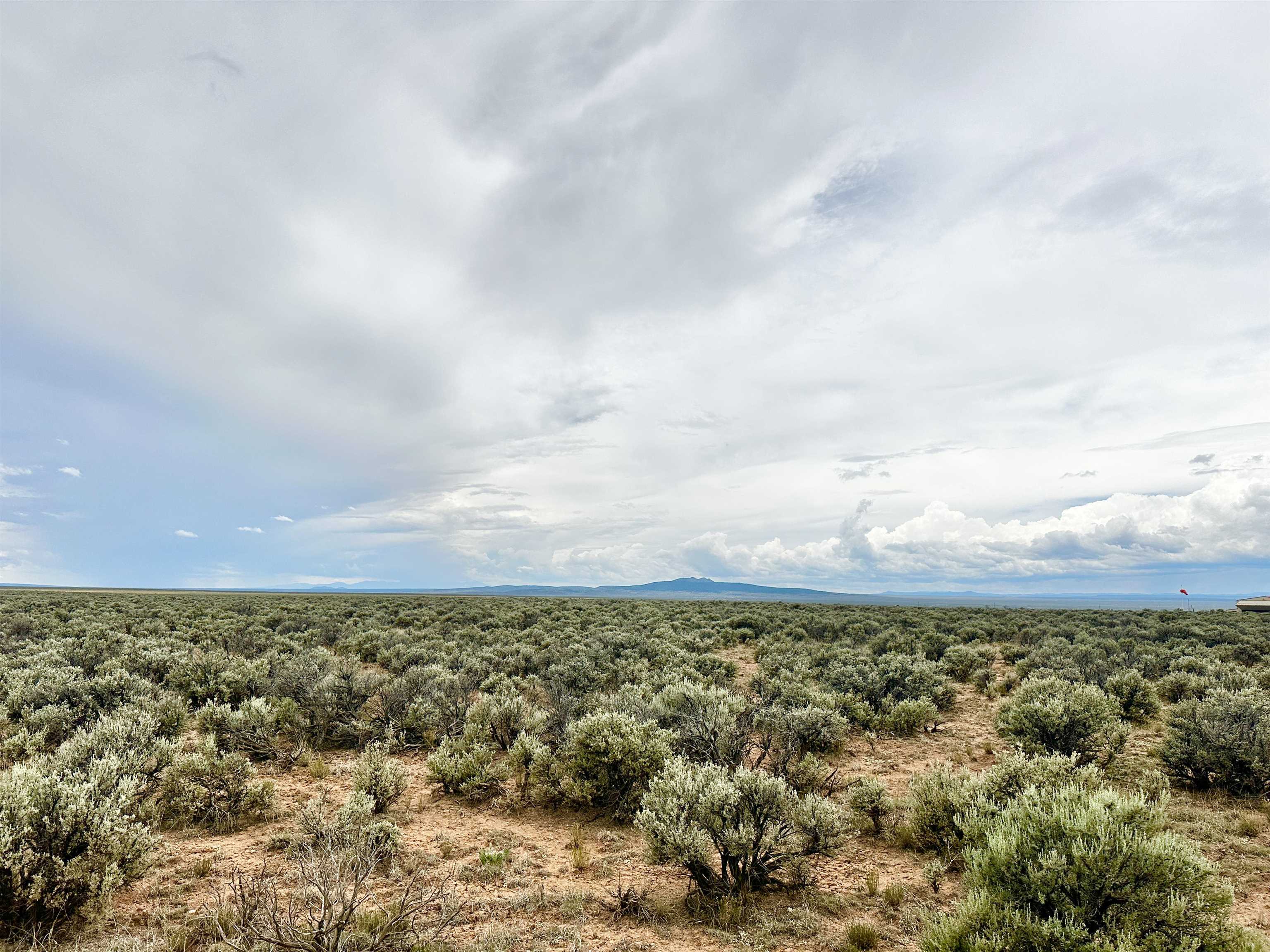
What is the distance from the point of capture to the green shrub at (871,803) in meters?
9.33

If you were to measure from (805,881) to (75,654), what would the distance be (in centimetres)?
2152

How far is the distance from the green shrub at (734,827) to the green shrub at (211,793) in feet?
22.3

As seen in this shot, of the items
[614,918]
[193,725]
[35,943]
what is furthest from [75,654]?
[614,918]

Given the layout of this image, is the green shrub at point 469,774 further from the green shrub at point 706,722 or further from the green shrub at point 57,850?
the green shrub at point 57,850

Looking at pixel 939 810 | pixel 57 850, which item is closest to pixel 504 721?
pixel 57 850

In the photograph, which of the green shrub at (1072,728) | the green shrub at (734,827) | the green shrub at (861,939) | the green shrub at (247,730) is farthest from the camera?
the green shrub at (247,730)

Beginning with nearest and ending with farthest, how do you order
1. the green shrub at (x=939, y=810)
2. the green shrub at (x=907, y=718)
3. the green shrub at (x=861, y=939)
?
the green shrub at (x=861, y=939) → the green shrub at (x=939, y=810) → the green shrub at (x=907, y=718)

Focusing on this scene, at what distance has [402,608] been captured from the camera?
4234 centimetres

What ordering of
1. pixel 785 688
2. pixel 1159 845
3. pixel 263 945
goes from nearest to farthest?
pixel 1159 845 < pixel 263 945 < pixel 785 688

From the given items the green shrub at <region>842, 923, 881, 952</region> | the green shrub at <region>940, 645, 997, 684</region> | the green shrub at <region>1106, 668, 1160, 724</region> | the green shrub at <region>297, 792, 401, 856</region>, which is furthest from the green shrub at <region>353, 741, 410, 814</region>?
the green shrub at <region>940, 645, 997, 684</region>

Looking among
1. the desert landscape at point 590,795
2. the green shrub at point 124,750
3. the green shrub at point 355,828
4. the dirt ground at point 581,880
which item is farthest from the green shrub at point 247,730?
the green shrub at point 355,828

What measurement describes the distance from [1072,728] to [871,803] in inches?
194

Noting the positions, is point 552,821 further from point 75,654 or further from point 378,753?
point 75,654

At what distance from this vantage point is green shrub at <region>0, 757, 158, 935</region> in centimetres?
576
